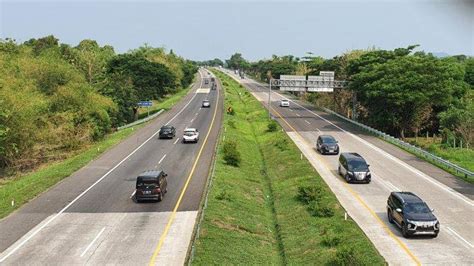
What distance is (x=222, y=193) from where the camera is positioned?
106 feet

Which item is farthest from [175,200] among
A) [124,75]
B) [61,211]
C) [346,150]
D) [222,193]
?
[124,75]

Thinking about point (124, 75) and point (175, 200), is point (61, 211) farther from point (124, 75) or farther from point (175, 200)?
point (124, 75)

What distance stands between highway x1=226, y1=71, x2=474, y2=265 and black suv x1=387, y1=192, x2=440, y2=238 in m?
0.46

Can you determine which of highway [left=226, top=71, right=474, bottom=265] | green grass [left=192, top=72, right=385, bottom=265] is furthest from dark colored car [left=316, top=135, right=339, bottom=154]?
green grass [left=192, top=72, right=385, bottom=265]

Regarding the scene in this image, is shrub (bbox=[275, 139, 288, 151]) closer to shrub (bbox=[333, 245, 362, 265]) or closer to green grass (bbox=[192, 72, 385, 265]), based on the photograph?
green grass (bbox=[192, 72, 385, 265])

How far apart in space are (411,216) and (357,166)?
40.7 ft

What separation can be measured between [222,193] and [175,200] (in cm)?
313

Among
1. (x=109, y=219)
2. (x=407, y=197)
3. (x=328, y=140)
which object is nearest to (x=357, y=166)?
(x=407, y=197)

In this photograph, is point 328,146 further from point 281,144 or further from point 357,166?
point 357,166

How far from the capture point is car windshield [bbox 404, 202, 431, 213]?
25878 mm

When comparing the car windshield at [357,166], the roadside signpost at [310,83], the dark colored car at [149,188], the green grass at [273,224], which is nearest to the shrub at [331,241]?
the green grass at [273,224]

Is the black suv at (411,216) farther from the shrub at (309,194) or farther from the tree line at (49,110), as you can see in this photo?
the tree line at (49,110)

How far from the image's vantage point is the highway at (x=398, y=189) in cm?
2306

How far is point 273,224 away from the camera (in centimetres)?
3052
